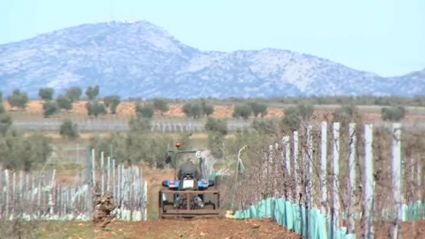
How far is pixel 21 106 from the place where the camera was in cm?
9731

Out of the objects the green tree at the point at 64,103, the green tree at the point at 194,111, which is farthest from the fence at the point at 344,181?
the green tree at the point at 64,103

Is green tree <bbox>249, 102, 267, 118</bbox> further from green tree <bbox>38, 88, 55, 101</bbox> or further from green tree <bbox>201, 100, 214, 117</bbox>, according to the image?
green tree <bbox>38, 88, 55, 101</bbox>

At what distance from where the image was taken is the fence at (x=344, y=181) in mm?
11500

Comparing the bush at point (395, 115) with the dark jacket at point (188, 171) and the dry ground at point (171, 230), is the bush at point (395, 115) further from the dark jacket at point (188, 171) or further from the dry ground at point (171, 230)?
the dark jacket at point (188, 171)

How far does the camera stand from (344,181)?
44.9 ft

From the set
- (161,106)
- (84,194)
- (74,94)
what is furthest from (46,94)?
(84,194)

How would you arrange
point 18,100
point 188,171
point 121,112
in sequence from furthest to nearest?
point 121,112 < point 18,100 < point 188,171

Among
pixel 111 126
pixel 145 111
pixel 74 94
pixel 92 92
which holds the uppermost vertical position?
pixel 74 94

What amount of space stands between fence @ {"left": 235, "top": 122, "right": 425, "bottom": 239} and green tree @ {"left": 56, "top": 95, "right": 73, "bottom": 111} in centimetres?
7935

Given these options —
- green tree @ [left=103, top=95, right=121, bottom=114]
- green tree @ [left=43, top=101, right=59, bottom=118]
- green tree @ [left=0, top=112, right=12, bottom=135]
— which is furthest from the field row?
green tree @ [left=103, top=95, right=121, bottom=114]

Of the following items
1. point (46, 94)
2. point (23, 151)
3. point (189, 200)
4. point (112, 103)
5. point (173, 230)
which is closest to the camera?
point (173, 230)

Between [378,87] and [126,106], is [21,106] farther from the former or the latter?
[378,87]

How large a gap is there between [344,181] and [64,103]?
298 ft

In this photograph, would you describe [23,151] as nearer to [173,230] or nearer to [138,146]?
[138,146]
